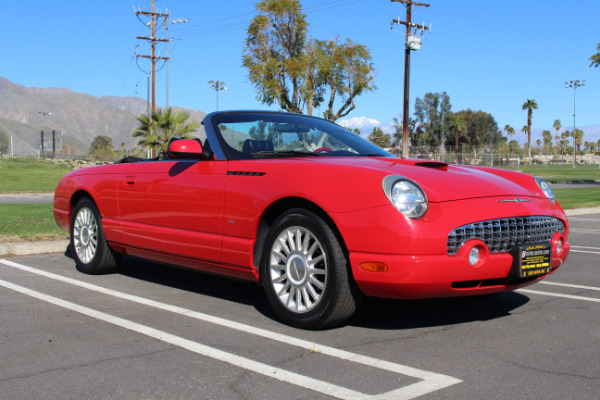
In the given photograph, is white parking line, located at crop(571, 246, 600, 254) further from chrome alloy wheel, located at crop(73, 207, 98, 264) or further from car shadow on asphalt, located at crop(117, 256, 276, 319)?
chrome alloy wheel, located at crop(73, 207, 98, 264)

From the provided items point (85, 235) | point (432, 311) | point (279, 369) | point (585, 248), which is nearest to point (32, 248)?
point (85, 235)

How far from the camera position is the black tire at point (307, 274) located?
151 inches

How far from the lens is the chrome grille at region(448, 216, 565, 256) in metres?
3.67

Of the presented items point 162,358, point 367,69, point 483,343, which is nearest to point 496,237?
point 483,343

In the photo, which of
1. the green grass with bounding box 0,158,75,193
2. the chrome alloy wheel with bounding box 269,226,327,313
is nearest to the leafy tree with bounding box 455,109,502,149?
the green grass with bounding box 0,158,75,193

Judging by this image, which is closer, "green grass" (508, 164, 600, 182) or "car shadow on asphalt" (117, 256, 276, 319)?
"car shadow on asphalt" (117, 256, 276, 319)

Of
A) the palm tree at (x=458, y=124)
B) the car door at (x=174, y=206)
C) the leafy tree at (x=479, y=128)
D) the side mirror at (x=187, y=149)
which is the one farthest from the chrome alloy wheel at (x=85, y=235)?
the leafy tree at (x=479, y=128)

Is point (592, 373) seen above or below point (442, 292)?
below

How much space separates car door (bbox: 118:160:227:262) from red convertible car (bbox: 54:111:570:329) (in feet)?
0.04

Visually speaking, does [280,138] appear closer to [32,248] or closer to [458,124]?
[32,248]

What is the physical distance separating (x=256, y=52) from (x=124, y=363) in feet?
97.6

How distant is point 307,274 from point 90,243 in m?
2.99

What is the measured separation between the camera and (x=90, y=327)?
411cm

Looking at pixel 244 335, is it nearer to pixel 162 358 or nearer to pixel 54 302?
pixel 162 358
